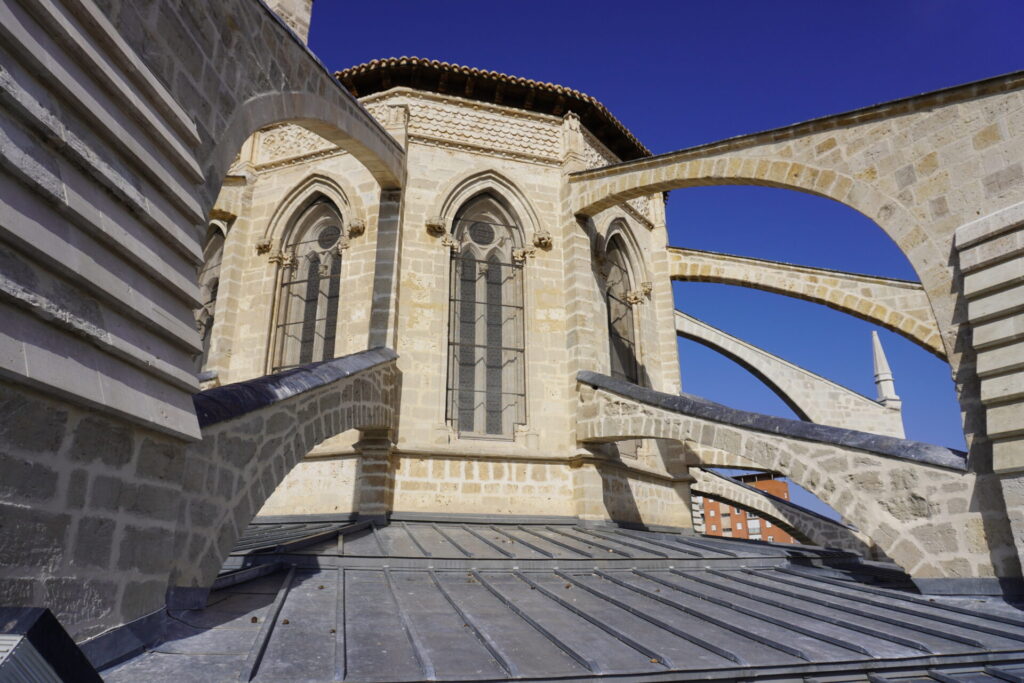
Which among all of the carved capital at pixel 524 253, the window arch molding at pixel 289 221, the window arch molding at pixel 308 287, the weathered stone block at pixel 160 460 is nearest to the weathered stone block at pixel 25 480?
the weathered stone block at pixel 160 460

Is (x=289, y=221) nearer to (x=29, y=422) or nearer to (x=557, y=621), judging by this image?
(x=29, y=422)

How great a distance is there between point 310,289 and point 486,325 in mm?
2686

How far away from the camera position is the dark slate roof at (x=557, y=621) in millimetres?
3055

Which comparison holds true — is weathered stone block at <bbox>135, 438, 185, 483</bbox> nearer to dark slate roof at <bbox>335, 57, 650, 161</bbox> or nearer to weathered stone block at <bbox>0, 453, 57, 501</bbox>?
weathered stone block at <bbox>0, 453, 57, 501</bbox>

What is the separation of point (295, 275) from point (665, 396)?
226 inches

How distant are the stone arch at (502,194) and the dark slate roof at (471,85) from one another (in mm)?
1360

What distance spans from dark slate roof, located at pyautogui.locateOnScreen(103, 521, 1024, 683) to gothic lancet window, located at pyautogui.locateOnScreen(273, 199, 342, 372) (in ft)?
12.6

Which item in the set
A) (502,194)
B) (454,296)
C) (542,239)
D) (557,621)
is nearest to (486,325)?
(454,296)

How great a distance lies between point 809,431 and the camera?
6.44m

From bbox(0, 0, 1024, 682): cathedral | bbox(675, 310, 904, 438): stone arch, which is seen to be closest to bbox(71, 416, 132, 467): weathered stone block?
bbox(0, 0, 1024, 682): cathedral

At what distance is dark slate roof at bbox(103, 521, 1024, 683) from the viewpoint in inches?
120

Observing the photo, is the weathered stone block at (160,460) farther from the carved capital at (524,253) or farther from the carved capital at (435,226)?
the carved capital at (524,253)

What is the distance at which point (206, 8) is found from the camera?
15.0 ft

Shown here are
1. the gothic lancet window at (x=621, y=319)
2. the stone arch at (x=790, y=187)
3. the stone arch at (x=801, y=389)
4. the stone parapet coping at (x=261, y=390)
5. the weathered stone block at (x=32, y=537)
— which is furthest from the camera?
the stone arch at (x=801, y=389)
